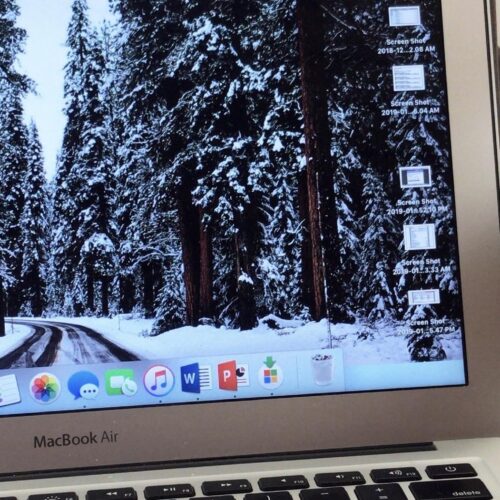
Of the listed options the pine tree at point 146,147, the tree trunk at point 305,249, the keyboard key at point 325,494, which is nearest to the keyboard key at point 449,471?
the keyboard key at point 325,494

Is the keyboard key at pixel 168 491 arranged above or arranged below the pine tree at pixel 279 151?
below

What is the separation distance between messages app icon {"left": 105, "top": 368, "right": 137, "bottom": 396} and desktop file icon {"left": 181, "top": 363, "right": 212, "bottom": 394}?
60 mm

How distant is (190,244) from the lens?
0.70 metres

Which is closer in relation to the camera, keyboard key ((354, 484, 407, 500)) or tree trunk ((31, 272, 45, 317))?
keyboard key ((354, 484, 407, 500))

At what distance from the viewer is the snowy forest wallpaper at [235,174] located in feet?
2.25

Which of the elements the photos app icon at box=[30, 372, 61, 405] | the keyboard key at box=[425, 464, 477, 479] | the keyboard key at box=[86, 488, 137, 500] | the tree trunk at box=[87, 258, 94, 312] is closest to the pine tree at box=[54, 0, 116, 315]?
the tree trunk at box=[87, 258, 94, 312]

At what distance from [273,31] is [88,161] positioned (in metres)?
0.28

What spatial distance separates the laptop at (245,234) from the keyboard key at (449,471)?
5cm

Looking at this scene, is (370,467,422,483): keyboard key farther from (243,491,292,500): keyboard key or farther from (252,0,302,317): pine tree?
(252,0,302,317): pine tree

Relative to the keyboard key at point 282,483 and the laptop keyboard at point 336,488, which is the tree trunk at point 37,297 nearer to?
the laptop keyboard at point 336,488

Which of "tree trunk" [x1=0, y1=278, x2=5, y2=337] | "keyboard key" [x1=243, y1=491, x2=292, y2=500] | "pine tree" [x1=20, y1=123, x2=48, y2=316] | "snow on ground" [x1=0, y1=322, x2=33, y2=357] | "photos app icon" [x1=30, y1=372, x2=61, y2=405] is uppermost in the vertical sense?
"pine tree" [x1=20, y1=123, x2=48, y2=316]

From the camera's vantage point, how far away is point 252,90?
0.70 m

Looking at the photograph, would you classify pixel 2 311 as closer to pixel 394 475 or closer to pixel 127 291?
pixel 127 291

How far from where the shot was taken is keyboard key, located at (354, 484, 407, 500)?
0.57m
